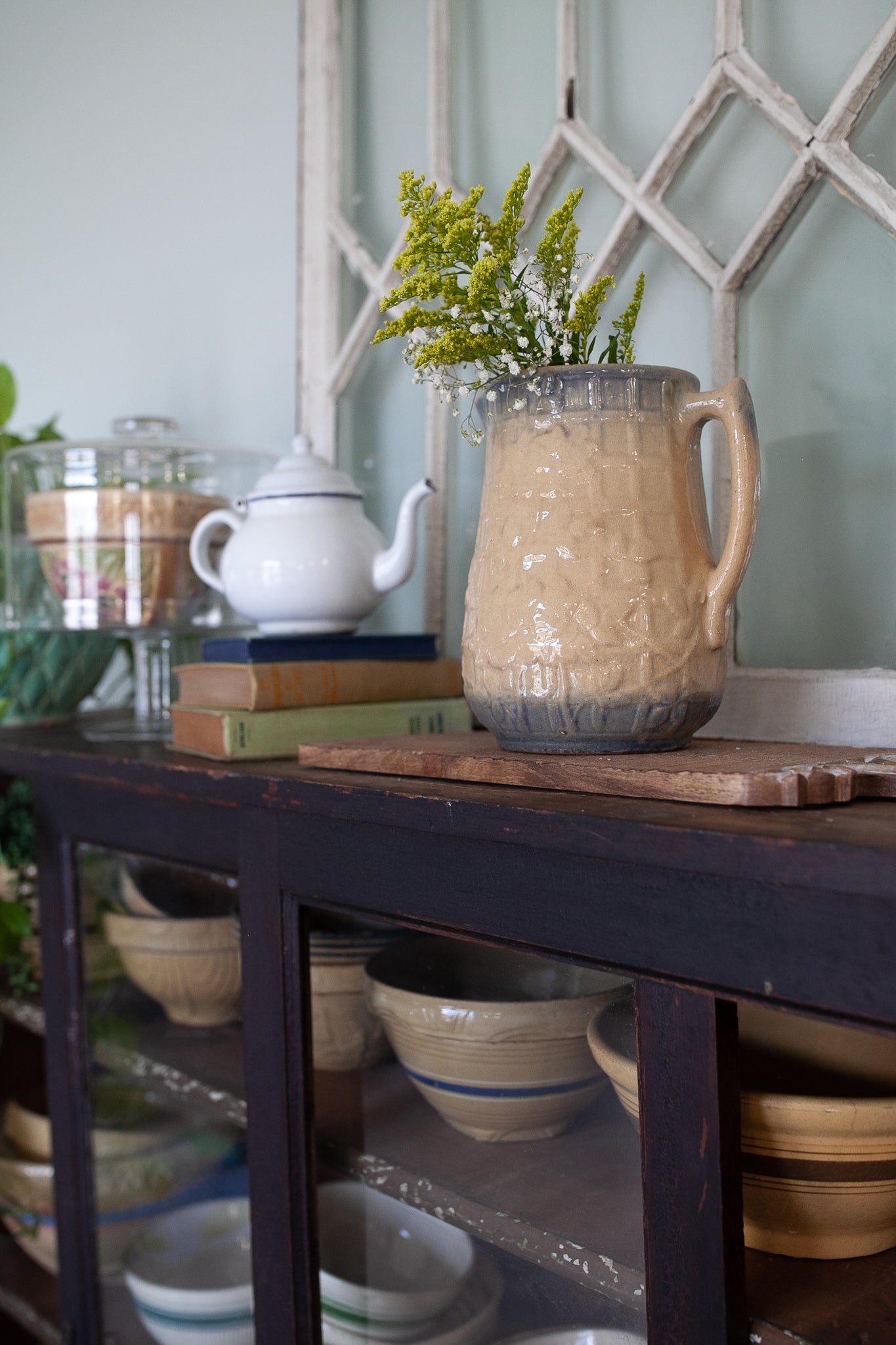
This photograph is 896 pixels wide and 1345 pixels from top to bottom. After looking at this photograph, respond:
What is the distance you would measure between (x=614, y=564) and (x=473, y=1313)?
0.48m

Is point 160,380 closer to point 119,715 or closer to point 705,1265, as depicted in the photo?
point 119,715

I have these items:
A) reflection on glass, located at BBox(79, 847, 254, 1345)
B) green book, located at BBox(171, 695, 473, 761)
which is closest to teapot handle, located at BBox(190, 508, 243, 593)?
green book, located at BBox(171, 695, 473, 761)

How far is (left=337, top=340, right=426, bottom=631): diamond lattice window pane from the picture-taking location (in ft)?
3.58

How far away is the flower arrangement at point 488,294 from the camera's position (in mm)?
606

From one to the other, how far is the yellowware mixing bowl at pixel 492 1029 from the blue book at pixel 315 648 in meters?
0.27

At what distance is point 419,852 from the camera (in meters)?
0.60

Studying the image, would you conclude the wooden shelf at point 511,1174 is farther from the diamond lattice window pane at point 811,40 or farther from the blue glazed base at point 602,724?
the diamond lattice window pane at point 811,40

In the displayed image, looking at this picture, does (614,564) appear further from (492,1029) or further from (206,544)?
(206,544)

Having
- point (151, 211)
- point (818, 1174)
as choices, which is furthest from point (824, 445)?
point (151, 211)

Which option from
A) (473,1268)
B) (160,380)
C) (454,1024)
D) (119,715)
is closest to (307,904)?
(454,1024)

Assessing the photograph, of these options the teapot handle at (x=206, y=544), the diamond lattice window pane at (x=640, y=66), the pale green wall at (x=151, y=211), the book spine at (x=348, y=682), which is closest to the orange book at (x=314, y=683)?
the book spine at (x=348, y=682)

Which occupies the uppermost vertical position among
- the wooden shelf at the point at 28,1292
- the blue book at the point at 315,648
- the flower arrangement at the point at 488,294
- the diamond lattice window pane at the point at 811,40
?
the diamond lattice window pane at the point at 811,40

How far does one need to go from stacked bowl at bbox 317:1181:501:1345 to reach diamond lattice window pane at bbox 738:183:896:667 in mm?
466

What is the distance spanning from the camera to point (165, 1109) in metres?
0.97
